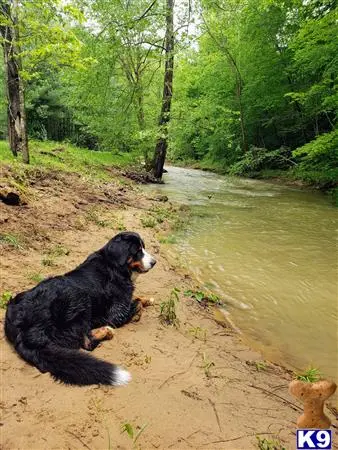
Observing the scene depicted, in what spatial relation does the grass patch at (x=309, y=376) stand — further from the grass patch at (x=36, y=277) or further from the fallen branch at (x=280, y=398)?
the grass patch at (x=36, y=277)

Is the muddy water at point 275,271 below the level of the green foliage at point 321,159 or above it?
below

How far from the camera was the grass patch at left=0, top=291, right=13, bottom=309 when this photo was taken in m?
3.41

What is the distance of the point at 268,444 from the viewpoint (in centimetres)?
209

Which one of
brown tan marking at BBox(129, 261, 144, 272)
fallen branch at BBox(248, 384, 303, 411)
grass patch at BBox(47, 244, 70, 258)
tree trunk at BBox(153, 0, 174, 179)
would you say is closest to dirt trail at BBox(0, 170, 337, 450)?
fallen branch at BBox(248, 384, 303, 411)

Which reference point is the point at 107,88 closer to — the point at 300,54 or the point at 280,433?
the point at 300,54

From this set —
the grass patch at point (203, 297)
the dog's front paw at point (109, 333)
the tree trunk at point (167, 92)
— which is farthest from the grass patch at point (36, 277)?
the tree trunk at point (167, 92)

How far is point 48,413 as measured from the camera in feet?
7.02

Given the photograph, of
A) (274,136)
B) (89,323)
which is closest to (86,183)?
(89,323)

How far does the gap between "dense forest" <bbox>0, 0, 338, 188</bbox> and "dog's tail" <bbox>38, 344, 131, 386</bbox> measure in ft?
22.4

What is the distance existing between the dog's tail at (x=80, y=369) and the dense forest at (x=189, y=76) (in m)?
6.83

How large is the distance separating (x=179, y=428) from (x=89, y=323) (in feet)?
4.47

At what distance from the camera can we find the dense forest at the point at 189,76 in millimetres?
11047

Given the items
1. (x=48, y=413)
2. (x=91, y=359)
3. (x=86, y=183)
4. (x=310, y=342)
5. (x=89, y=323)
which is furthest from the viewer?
(x=86, y=183)

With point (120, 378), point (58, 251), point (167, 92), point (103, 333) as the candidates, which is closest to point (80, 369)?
point (120, 378)
